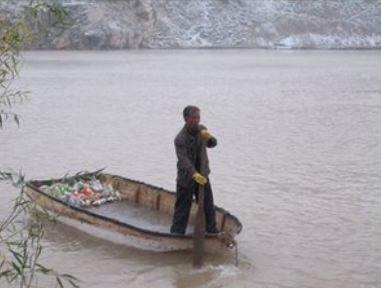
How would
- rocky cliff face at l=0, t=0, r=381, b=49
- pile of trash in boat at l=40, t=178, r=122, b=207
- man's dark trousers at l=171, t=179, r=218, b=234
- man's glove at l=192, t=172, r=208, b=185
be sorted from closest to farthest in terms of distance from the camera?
1. man's glove at l=192, t=172, r=208, b=185
2. man's dark trousers at l=171, t=179, r=218, b=234
3. pile of trash in boat at l=40, t=178, r=122, b=207
4. rocky cliff face at l=0, t=0, r=381, b=49

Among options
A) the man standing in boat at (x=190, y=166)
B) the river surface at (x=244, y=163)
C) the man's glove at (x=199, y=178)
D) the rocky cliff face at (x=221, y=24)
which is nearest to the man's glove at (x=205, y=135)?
the man standing in boat at (x=190, y=166)

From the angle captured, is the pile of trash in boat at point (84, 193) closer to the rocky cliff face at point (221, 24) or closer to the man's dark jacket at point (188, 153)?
the man's dark jacket at point (188, 153)

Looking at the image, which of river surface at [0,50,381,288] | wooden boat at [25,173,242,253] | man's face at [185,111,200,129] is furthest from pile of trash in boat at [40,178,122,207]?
man's face at [185,111,200,129]

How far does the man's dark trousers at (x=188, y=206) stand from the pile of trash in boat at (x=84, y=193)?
7.13ft

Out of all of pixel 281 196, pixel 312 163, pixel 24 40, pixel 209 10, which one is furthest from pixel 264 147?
pixel 209 10

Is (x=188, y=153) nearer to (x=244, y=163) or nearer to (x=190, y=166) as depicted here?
(x=190, y=166)

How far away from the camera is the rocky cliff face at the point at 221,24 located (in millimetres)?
75312

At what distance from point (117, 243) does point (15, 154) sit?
7.66 metres

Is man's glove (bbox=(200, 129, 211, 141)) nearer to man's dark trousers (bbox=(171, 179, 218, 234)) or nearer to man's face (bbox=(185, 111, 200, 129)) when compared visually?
man's face (bbox=(185, 111, 200, 129))

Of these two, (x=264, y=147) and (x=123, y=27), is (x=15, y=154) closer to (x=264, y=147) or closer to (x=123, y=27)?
(x=264, y=147)

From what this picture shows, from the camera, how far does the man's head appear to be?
308 inches

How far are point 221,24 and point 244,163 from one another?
7172cm

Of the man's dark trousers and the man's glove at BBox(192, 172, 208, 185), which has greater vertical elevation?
the man's glove at BBox(192, 172, 208, 185)

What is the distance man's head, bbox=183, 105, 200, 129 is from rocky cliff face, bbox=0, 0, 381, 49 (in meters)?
66.3
